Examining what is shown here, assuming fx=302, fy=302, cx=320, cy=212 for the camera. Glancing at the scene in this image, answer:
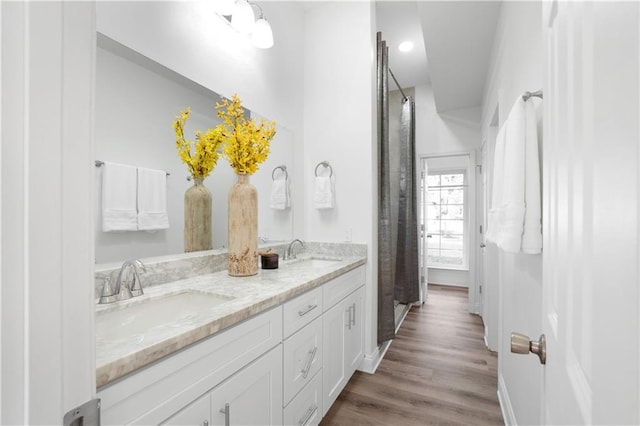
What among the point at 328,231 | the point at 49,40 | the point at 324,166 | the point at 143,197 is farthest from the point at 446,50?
the point at 49,40

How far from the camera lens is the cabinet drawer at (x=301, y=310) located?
1.33 m

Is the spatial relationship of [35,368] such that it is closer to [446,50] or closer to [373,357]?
[373,357]

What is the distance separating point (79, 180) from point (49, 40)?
0.19m

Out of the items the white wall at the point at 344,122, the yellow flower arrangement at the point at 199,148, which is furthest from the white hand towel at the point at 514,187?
the yellow flower arrangement at the point at 199,148

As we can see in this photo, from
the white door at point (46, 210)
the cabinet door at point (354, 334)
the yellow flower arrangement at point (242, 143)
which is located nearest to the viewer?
the white door at point (46, 210)

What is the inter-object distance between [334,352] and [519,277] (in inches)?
43.3

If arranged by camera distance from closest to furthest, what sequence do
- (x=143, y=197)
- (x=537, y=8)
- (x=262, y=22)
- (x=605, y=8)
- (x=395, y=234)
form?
(x=605, y=8) < (x=537, y=8) < (x=143, y=197) < (x=262, y=22) < (x=395, y=234)

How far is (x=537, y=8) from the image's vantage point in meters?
1.22

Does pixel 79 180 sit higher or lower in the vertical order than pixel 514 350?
higher

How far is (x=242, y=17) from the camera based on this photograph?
1.76m

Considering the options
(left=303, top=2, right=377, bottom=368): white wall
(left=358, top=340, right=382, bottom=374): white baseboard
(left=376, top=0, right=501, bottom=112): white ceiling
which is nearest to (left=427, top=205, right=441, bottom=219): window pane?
(left=376, top=0, right=501, bottom=112): white ceiling

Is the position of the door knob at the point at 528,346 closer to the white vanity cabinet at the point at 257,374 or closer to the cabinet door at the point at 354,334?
the white vanity cabinet at the point at 257,374

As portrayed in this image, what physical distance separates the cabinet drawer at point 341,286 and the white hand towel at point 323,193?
56 centimetres

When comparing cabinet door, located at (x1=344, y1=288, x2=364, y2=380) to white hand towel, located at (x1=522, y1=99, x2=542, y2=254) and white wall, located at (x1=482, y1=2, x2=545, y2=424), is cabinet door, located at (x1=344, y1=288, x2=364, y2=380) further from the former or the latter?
white hand towel, located at (x1=522, y1=99, x2=542, y2=254)
